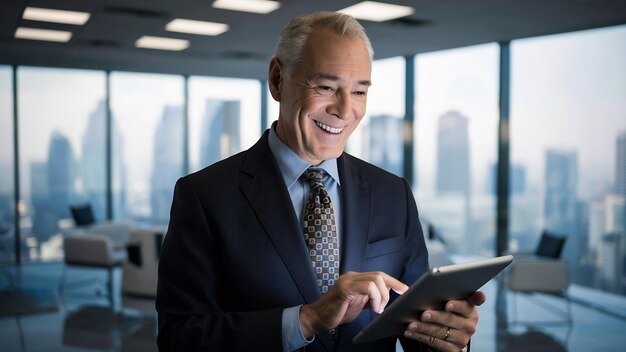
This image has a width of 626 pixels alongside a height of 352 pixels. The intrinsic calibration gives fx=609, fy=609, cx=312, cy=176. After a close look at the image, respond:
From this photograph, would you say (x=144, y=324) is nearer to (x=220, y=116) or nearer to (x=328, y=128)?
(x=328, y=128)

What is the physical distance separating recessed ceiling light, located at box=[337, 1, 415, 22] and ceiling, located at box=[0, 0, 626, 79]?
146 millimetres

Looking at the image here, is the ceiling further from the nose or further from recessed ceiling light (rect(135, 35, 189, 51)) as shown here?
the nose

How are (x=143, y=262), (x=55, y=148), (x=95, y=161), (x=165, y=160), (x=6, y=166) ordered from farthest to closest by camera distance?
(x=165, y=160) < (x=95, y=161) < (x=55, y=148) < (x=6, y=166) < (x=143, y=262)

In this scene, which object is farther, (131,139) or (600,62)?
(131,139)

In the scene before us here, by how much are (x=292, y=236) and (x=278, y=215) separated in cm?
6

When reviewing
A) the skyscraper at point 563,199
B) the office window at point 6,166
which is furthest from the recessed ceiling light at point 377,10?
the office window at point 6,166

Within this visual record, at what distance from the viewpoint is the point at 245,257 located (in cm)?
144

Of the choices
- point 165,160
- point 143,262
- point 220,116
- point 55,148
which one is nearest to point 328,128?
point 143,262

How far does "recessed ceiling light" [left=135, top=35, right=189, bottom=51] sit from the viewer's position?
27.9ft

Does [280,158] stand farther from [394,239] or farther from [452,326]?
[452,326]

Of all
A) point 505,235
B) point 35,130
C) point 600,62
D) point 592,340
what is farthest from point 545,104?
point 35,130

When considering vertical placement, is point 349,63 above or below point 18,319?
above

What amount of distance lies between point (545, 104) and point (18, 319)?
21.5 ft

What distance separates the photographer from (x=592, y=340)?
5574 millimetres
